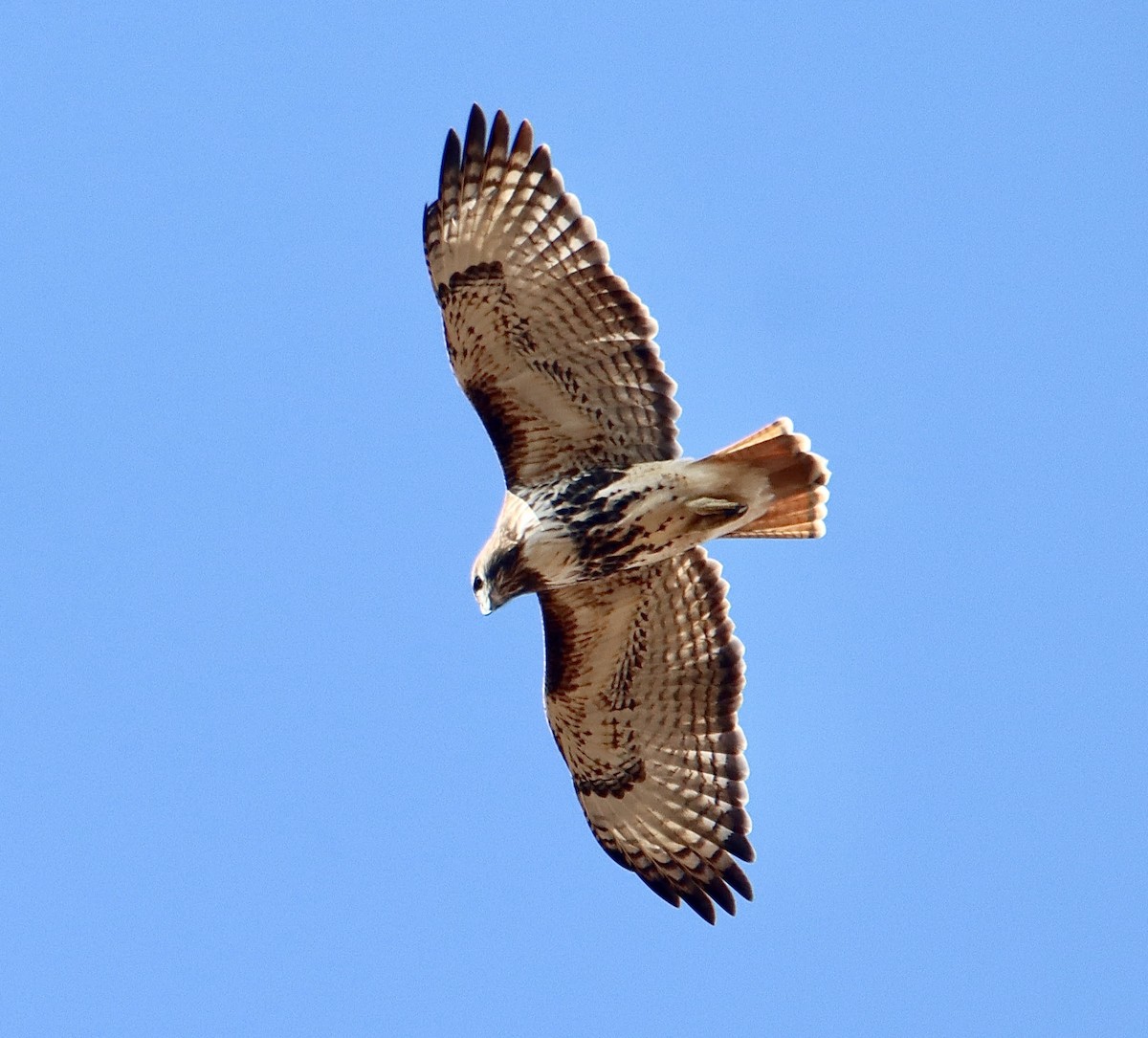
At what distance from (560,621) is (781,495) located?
145cm

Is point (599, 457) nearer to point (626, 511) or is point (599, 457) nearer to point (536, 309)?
point (626, 511)

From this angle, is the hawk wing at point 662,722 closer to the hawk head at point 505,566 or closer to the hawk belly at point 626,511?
the hawk belly at point 626,511

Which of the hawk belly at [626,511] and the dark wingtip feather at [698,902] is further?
the dark wingtip feather at [698,902]

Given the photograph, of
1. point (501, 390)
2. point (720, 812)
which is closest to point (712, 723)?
point (720, 812)

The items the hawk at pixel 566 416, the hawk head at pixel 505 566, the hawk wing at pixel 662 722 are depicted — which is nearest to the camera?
the hawk head at pixel 505 566

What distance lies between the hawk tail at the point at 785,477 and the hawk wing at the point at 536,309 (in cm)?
44

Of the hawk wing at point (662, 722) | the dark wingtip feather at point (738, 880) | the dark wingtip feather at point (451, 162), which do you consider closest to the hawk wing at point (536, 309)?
the dark wingtip feather at point (451, 162)

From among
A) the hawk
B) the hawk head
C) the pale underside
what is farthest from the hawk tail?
the hawk head

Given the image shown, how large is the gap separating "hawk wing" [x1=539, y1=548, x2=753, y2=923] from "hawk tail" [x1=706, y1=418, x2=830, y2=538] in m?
0.58

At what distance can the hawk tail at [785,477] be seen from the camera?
10180 mm

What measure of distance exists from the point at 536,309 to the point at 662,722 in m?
2.63

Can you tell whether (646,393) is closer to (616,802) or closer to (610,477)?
(610,477)

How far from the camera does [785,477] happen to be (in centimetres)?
1038

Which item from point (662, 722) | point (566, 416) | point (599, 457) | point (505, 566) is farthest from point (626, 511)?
point (662, 722)
